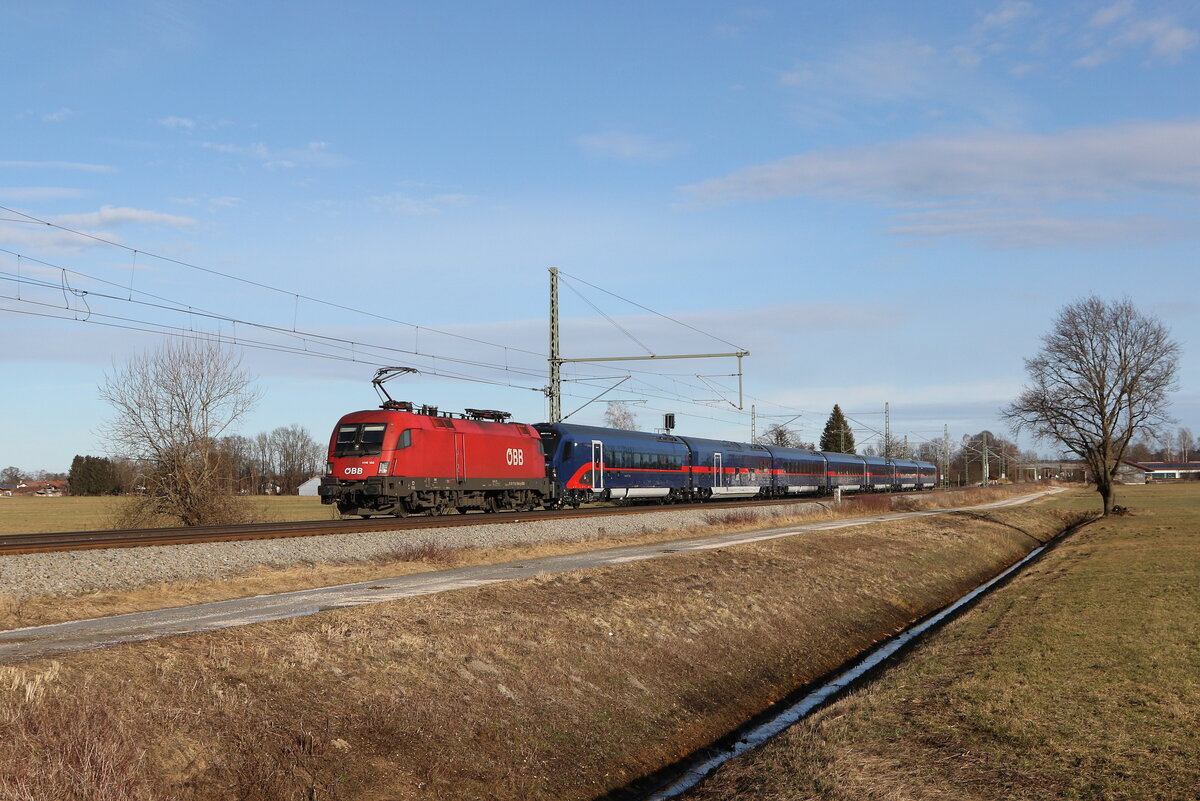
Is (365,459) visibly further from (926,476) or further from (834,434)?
(834,434)

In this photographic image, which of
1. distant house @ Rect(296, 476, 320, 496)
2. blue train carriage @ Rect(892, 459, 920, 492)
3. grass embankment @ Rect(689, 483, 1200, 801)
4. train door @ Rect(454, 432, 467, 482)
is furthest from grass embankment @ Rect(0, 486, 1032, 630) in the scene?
distant house @ Rect(296, 476, 320, 496)

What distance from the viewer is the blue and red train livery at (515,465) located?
31.5 metres

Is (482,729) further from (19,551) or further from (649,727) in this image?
(19,551)

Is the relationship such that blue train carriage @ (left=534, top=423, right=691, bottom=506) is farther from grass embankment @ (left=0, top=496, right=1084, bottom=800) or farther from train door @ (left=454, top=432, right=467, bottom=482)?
grass embankment @ (left=0, top=496, right=1084, bottom=800)

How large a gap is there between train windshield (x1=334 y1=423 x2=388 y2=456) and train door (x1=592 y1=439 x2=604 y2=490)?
15.0 meters

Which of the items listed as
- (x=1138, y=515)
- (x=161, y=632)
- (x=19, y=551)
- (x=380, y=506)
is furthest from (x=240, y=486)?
(x=1138, y=515)

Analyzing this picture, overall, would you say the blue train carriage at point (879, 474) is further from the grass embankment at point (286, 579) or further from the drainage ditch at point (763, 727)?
the drainage ditch at point (763, 727)

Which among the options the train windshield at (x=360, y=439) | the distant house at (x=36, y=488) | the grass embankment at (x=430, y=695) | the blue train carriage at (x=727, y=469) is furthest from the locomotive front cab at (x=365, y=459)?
the distant house at (x=36, y=488)

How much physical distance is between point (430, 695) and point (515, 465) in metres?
27.9

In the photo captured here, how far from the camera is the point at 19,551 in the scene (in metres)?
18.0

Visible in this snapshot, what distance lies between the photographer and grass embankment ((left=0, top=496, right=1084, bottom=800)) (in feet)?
26.5

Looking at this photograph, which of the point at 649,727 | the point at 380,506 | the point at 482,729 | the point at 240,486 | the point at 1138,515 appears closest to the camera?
the point at 482,729

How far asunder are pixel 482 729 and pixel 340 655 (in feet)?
6.21

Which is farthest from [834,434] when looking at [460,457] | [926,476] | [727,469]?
[460,457]
